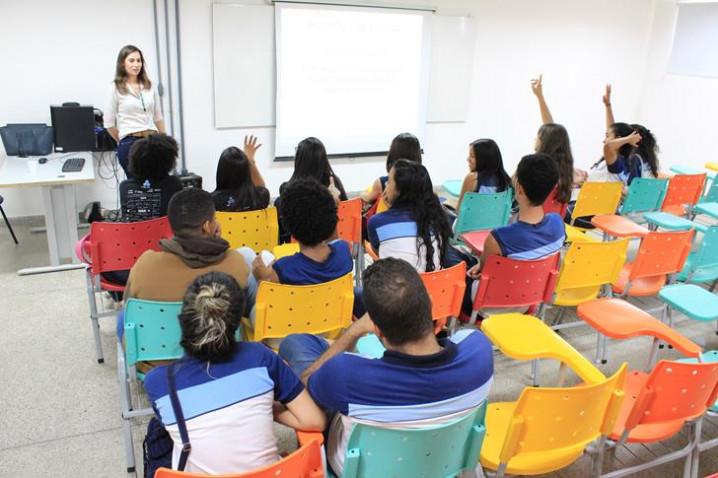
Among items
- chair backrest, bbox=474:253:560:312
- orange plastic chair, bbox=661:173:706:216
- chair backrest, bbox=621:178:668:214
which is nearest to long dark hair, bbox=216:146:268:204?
chair backrest, bbox=474:253:560:312

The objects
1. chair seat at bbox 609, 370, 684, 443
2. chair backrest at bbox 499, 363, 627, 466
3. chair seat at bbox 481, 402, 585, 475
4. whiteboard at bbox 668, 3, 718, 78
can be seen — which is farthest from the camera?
whiteboard at bbox 668, 3, 718, 78

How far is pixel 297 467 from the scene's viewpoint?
151cm

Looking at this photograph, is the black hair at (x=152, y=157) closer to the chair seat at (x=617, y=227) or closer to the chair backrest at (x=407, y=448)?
the chair backrest at (x=407, y=448)

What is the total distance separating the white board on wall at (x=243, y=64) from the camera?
5602 mm

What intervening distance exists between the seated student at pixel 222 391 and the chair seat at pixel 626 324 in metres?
1.38

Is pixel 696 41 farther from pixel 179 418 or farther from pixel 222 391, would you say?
pixel 179 418

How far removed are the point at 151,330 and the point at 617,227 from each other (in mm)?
3086

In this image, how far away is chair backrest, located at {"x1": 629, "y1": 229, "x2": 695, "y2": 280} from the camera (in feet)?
10.5

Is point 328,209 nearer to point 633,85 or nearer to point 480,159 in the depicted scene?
point 480,159

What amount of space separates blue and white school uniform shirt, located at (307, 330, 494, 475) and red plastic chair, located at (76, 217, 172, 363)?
181cm

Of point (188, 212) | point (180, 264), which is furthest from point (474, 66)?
point (180, 264)

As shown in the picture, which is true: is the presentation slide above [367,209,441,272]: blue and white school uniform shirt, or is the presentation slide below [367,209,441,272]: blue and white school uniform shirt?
above

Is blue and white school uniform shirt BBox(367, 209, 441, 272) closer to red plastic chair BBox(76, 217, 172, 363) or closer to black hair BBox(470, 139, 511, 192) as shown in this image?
red plastic chair BBox(76, 217, 172, 363)

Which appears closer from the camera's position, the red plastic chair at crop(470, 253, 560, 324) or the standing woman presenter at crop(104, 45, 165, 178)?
the red plastic chair at crop(470, 253, 560, 324)
